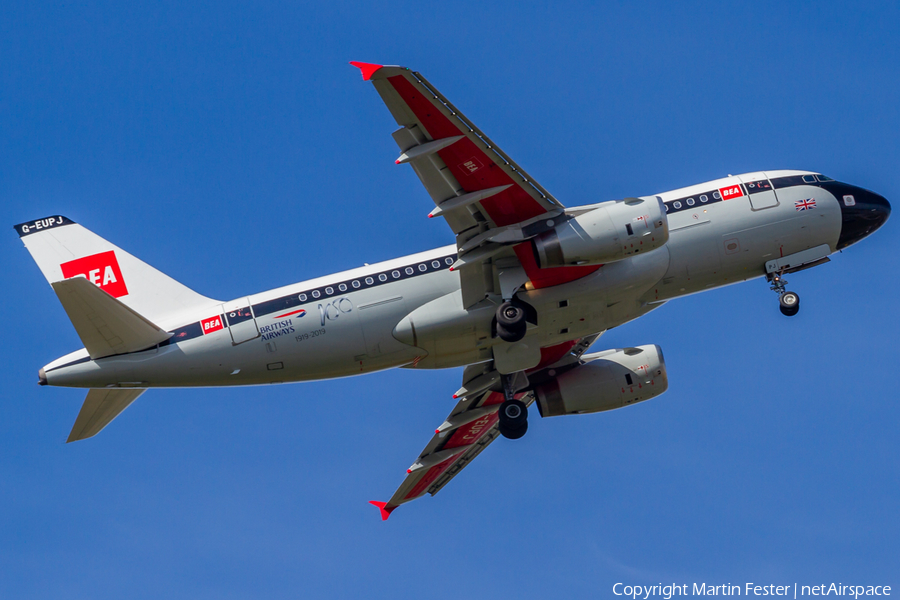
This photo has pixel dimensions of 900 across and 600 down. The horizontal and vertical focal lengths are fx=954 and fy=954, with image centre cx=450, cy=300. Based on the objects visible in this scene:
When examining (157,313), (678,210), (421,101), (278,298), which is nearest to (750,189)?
(678,210)

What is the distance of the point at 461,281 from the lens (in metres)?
31.5

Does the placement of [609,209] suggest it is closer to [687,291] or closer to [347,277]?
[687,291]

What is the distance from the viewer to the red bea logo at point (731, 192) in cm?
3306

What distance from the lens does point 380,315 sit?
3183cm

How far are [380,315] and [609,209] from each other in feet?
27.2

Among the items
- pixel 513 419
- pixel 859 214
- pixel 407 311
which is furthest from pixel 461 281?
pixel 859 214

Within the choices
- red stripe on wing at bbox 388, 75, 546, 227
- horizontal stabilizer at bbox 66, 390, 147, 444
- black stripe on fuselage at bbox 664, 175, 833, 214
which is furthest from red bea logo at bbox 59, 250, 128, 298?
black stripe on fuselage at bbox 664, 175, 833, 214

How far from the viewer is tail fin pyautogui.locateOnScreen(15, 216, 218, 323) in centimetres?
3300

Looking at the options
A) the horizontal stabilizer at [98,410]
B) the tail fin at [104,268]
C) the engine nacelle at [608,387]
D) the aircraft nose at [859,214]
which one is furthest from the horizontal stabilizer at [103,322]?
the aircraft nose at [859,214]

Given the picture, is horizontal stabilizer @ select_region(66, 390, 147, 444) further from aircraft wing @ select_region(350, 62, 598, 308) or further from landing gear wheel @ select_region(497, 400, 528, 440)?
landing gear wheel @ select_region(497, 400, 528, 440)

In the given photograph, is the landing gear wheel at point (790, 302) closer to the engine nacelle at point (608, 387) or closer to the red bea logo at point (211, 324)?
the engine nacelle at point (608, 387)

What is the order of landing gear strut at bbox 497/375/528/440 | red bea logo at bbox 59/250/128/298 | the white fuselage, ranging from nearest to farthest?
the white fuselage, red bea logo at bbox 59/250/128/298, landing gear strut at bbox 497/375/528/440

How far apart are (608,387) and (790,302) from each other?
24.3ft

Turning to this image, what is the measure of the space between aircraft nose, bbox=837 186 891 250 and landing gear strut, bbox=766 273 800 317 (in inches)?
106
